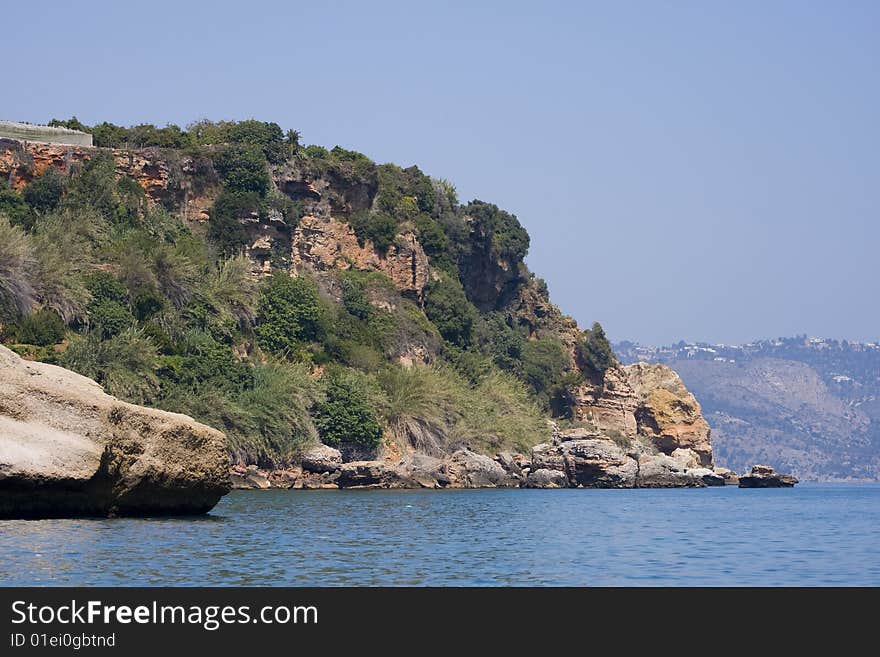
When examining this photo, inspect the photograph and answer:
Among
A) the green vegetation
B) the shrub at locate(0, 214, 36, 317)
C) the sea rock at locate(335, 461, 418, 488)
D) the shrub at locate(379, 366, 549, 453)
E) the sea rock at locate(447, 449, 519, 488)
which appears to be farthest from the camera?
the shrub at locate(379, 366, 549, 453)

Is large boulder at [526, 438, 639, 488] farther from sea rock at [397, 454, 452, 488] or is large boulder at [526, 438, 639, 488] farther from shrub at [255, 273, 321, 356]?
shrub at [255, 273, 321, 356]

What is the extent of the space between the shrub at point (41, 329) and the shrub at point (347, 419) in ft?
43.3

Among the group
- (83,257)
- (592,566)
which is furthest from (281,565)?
(83,257)

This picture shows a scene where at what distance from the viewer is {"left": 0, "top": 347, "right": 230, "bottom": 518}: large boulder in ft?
92.0

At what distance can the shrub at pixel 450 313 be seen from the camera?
3639 inches

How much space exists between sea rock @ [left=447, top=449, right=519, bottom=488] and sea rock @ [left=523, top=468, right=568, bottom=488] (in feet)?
4.48

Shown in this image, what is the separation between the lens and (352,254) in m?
91.5

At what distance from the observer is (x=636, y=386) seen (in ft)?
350

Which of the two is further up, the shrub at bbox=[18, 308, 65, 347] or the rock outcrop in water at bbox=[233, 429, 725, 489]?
the shrub at bbox=[18, 308, 65, 347]

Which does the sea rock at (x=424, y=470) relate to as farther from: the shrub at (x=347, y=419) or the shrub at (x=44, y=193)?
the shrub at (x=44, y=193)

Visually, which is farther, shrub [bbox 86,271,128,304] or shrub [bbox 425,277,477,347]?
shrub [bbox 425,277,477,347]

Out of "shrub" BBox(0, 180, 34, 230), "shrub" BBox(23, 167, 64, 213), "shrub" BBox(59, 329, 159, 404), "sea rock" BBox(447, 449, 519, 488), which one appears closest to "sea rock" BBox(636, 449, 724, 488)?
"sea rock" BBox(447, 449, 519, 488)

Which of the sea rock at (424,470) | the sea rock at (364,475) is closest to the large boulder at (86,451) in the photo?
the sea rock at (364,475)
